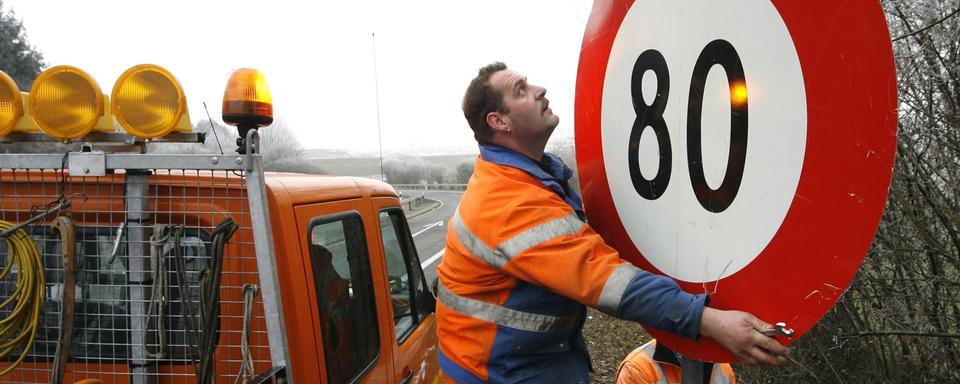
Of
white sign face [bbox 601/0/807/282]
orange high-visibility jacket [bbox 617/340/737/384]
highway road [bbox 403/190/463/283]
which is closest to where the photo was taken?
white sign face [bbox 601/0/807/282]

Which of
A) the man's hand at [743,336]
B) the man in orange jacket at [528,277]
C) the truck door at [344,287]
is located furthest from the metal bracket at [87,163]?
the man's hand at [743,336]

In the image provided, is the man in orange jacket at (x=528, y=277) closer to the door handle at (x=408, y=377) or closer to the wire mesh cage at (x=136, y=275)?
the wire mesh cage at (x=136, y=275)

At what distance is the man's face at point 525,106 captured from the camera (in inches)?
68.8

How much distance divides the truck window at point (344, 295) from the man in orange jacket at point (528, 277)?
1.78ft

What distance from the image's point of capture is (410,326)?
2961 millimetres

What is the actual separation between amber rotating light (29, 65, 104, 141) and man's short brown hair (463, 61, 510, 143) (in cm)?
112

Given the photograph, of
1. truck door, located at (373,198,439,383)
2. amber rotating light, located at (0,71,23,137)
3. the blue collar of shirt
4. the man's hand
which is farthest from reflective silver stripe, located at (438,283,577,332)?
amber rotating light, located at (0,71,23,137)

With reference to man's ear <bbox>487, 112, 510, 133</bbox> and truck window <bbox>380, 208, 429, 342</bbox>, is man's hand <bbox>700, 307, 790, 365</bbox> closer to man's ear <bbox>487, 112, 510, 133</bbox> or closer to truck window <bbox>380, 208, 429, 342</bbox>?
man's ear <bbox>487, 112, 510, 133</bbox>

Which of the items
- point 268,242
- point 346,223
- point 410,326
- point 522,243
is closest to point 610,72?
point 522,243

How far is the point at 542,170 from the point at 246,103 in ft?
3.16

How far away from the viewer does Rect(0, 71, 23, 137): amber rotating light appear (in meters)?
1.72

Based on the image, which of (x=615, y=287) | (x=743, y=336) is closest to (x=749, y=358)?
(x=743, y=336)

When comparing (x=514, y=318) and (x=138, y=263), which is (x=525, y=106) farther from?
(x=138, y=263)

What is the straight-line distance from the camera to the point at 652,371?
2.71 m
